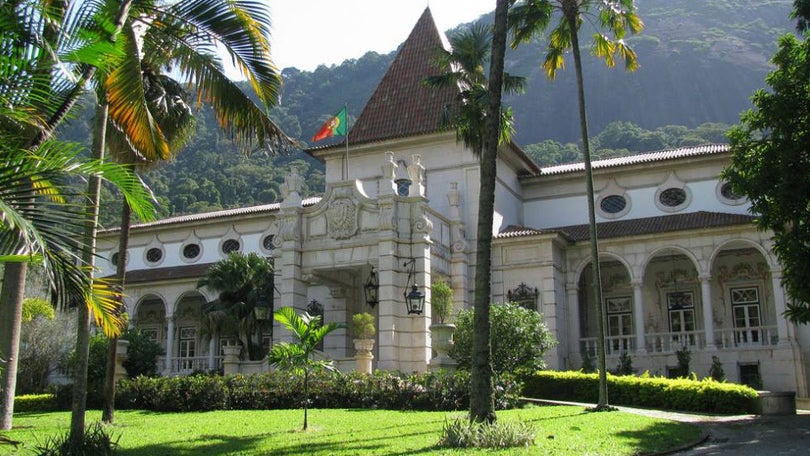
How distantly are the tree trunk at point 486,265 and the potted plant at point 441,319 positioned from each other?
20.9 ft

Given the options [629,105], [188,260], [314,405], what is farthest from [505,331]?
[629,105]

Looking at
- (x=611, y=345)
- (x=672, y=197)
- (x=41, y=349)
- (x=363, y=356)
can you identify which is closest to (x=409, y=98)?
(x=672, y=197)

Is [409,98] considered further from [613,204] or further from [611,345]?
[611,345]

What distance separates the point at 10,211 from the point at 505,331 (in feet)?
55.5

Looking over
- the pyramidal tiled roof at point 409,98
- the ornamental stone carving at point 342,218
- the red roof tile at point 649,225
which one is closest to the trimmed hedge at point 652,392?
the ornamental stone carving at point 342,218

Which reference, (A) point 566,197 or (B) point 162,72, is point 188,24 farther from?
(A) point 566,197

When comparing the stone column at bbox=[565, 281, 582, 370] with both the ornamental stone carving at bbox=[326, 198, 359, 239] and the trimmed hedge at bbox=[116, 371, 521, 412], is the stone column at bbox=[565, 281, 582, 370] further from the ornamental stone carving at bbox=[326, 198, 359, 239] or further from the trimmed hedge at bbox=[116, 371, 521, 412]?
the trimmed hedge at bbox=[116, 371, 521, 412]

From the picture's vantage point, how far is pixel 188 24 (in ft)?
41.7

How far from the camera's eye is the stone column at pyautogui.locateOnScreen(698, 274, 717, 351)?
28.1 m

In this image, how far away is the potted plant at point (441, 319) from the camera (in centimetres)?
2075

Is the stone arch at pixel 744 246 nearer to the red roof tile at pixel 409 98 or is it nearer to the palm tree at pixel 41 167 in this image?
the red roof tile at pixel 409 98

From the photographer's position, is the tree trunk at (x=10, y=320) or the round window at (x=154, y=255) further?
the round window at (x=154, y=255)

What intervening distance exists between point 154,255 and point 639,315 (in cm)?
2485

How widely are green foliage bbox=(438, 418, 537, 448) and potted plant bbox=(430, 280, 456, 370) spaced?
8115mm
